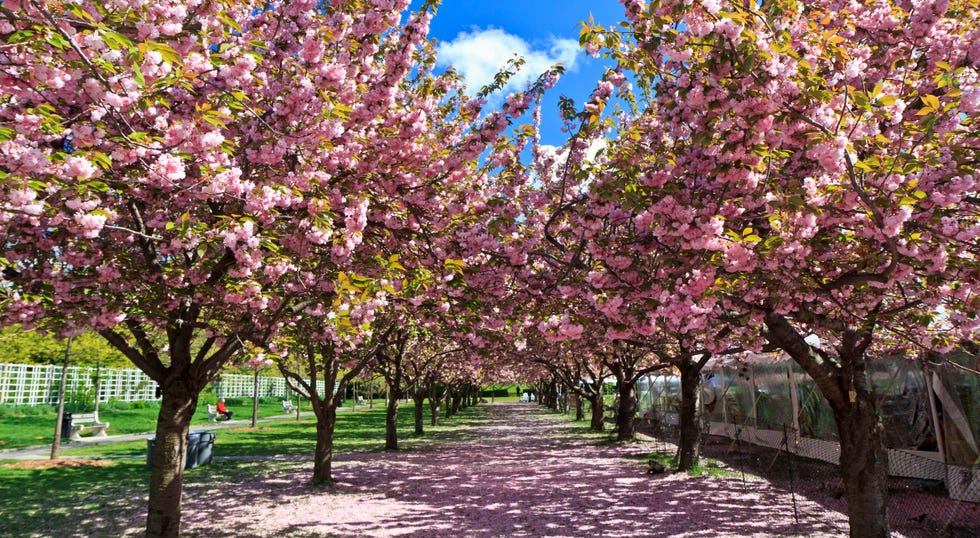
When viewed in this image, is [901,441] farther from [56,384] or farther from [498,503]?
[56,384]

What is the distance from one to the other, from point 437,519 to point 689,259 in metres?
6.85

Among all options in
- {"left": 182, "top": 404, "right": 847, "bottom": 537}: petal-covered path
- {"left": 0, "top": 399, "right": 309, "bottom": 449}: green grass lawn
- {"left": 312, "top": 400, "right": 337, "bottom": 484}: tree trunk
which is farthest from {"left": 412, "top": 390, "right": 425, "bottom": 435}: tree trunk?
{"left": 312, "top": 400, "right": 337, "bottom": 484}: tree trunk

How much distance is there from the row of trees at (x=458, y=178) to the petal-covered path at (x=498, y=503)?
7.96 ft

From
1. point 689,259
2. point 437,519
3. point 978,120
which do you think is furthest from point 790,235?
point 437,519

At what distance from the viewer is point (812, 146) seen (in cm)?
387

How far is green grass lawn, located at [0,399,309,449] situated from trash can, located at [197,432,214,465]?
8.54 metres

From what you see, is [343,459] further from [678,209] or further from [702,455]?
[678,209]

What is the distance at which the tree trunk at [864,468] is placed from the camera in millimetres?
7070

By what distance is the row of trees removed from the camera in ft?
12.0

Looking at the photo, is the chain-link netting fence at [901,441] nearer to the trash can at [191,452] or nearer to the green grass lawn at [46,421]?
the trash can at [191,452]

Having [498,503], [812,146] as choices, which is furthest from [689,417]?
[812,146]

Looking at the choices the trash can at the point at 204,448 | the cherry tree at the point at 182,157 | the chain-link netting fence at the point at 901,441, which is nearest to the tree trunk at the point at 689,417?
the chain-link netting fence at the point at 901,441

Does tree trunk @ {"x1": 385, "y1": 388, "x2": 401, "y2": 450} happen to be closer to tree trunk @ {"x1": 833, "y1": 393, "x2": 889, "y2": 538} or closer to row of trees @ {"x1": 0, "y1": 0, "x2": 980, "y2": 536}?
row of trees @ {"x1": 0, "y1": 0, "x2": 980, "y2": 536}

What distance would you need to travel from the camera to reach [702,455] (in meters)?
18.2
